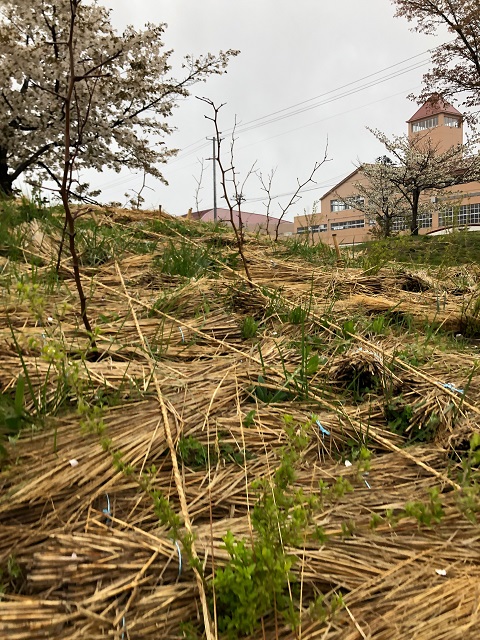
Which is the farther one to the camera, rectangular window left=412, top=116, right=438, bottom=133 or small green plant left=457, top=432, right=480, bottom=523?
rectangular window left=412, top=116, right=438, bottom=133

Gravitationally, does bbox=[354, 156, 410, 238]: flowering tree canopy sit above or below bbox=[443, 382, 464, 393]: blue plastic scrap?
above

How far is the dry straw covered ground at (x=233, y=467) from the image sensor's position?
0.88m

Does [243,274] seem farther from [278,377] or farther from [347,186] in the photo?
[347,186]

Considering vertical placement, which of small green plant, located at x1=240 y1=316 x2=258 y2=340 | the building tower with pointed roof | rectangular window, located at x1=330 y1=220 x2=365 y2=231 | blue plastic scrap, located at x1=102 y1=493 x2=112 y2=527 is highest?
the building tower with pointed roof

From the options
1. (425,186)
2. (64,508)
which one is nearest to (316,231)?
(64,508)

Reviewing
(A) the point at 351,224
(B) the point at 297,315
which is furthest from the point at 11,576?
(A) the point at 351,224

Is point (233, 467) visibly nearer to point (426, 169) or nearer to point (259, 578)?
point (259, 578)

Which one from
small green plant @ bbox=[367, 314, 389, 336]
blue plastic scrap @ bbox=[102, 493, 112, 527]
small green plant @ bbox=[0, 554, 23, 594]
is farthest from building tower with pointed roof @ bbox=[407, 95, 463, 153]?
small green plant @ bbox=[0, 554, 23, 594]

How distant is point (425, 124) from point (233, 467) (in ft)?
188

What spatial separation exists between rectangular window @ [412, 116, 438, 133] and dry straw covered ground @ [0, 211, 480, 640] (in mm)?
53937

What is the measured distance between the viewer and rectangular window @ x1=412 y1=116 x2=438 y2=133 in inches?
1912

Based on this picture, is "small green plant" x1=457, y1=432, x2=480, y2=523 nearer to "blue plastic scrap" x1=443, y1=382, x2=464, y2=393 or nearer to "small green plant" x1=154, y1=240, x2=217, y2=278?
"blue plastic scrap" x1=443, y1=382, x2=464, y2=393

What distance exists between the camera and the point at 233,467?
126cm

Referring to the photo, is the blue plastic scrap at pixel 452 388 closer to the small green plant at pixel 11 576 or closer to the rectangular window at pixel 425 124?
the small green plant at pixel 11 576
